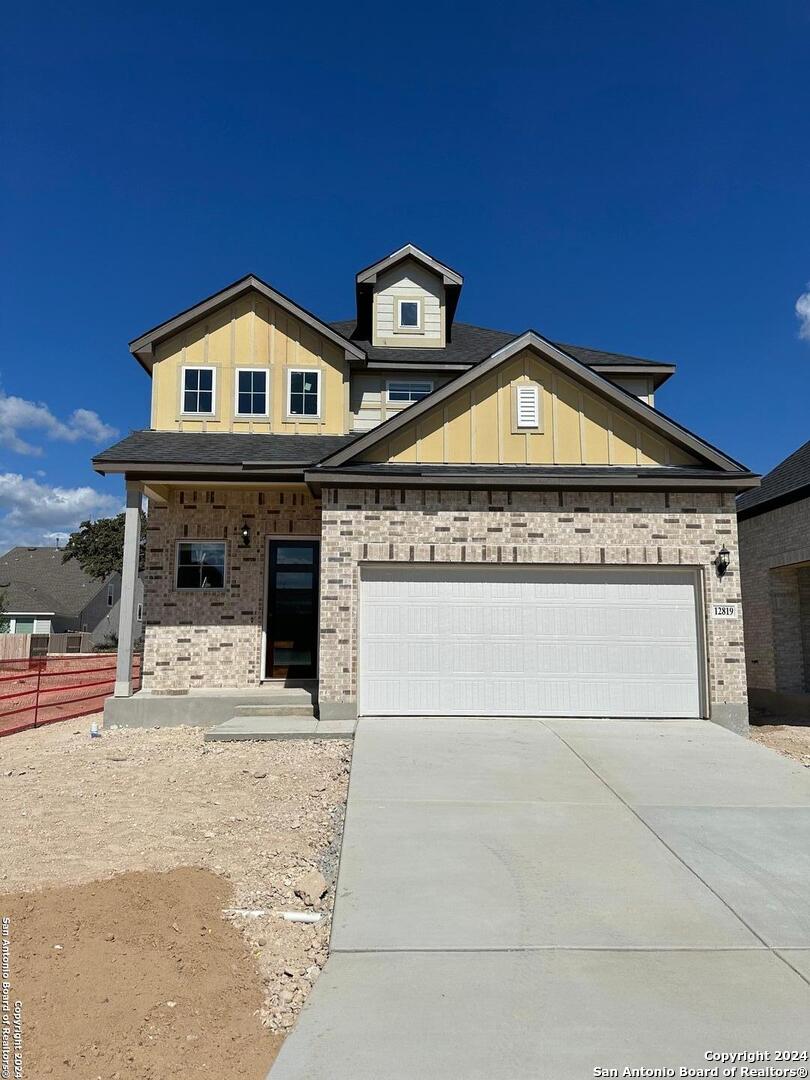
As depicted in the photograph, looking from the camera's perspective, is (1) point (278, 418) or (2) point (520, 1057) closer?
(2) point (520, 1057)

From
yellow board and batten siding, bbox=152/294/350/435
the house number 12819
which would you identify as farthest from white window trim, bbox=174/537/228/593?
the house number 12819

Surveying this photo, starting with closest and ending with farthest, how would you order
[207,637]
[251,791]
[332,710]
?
[251,791]
[332,710]
[207,637]

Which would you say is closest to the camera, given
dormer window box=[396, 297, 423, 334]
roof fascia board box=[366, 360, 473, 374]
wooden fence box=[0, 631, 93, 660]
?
roof fascia board box=[366, 360, 473, 374]

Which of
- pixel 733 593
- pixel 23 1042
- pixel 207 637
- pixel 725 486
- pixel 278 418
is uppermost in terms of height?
pixel 278 418

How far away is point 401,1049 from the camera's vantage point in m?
2.88

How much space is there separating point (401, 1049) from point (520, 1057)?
0.51 m

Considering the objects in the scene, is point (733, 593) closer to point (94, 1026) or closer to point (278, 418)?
point (278, 418)

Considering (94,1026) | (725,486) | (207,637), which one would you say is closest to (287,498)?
(207,637)

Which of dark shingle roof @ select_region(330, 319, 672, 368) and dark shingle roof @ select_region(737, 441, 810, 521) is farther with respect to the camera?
dark shingle roof @ select_region(330, 319, 672, 368)

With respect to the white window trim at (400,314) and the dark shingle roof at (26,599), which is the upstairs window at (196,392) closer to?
the white window trim at (400,314)

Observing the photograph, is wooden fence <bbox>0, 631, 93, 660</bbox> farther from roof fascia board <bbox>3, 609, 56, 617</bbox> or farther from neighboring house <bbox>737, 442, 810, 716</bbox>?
neighboring house <bbox>737, 442, 810, 716</bbox>

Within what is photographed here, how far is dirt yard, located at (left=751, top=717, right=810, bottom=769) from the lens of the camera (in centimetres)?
908

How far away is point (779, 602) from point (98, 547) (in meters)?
40.3

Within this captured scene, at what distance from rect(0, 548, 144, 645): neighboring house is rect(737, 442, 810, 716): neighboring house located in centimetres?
3376
